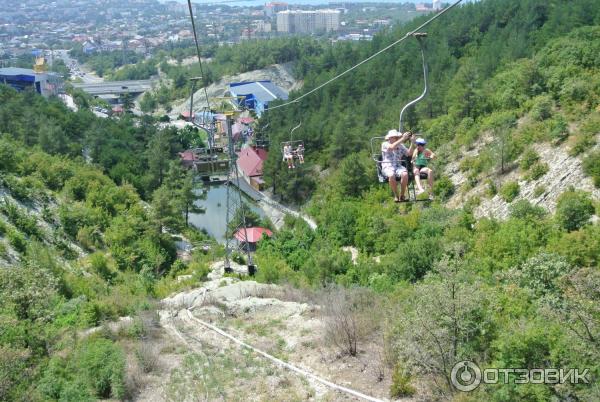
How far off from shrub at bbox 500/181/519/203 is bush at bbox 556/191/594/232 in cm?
496

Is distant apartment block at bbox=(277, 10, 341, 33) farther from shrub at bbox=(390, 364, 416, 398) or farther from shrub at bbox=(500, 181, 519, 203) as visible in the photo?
shrub at bbox=(390, 364, 416, 398)

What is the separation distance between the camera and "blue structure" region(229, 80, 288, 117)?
66.4 m

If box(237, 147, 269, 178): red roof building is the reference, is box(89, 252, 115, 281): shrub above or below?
above

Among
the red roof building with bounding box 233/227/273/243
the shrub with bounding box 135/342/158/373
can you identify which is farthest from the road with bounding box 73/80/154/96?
the shrub with bounding box 135/342/158/373

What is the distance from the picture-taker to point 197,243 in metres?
29.4

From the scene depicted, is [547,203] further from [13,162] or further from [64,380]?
[13,162]

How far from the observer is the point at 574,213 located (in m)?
19.5

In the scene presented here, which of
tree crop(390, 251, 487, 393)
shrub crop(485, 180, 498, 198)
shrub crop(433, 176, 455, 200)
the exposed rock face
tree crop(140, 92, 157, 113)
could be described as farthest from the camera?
tree crop(140, 92, 157, 113)

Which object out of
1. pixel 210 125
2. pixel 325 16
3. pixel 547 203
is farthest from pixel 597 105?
pixel 325 16

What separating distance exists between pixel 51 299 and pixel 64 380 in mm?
4057

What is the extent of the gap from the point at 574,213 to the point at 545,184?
5.05 m

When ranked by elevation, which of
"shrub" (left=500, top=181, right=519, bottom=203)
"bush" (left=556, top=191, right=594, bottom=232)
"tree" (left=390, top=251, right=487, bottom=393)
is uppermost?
"tree" (left=390, top=251, right=487, bottom=393)

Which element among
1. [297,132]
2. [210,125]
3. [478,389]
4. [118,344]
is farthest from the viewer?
[297,132]

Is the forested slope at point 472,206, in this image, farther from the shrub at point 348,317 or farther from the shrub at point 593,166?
the shrub at point 348,317
